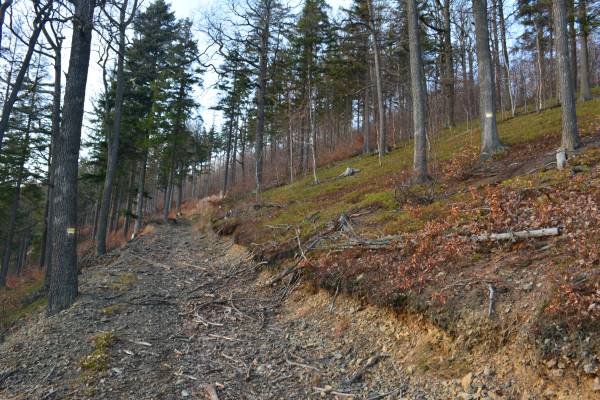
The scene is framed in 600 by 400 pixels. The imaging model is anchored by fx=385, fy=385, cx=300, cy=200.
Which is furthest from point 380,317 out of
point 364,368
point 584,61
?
point 584,61

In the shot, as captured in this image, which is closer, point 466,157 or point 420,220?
point 420,220

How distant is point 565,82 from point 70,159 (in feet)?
38.1

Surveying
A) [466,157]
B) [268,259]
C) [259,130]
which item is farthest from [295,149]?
[268,259]

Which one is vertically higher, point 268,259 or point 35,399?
point 268,259

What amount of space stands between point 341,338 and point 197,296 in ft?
12.9

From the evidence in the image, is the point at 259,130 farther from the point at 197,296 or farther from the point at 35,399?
the point at 35,399

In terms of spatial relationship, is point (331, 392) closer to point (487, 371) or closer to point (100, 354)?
point (487, 371)

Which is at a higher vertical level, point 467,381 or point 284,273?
point 284,273

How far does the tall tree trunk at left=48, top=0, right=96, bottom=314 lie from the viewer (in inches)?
300

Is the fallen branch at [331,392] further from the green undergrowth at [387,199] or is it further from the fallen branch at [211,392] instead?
the green undergrowth at [387,199]

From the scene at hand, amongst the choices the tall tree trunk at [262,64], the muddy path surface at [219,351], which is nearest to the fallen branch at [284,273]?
the muddy path surface at [219,351]

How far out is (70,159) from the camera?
7.81m

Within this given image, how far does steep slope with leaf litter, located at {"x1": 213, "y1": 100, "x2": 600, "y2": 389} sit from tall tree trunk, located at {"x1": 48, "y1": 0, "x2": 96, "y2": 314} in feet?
13.7

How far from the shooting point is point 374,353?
4660mm
